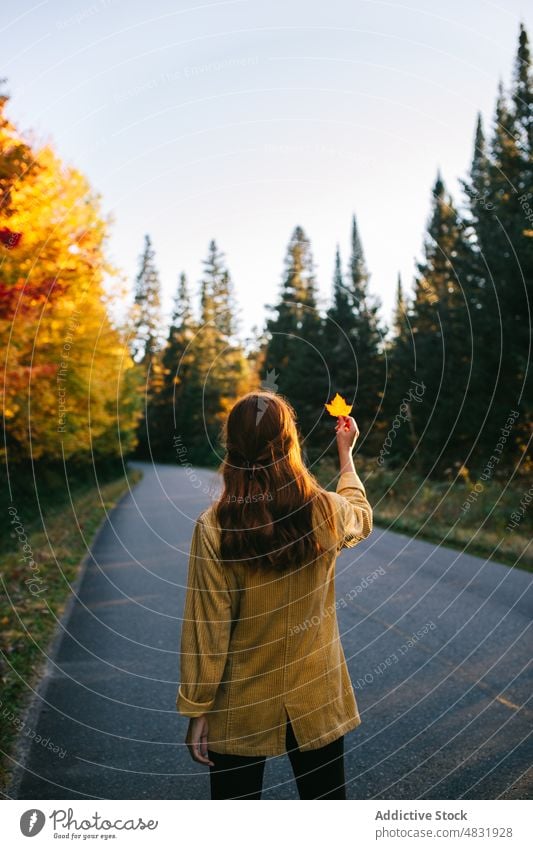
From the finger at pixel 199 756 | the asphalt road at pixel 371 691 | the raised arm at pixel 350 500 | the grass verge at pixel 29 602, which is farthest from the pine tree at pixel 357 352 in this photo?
the finger at pixel 199 756

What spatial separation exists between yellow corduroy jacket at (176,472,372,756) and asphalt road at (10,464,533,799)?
569mm

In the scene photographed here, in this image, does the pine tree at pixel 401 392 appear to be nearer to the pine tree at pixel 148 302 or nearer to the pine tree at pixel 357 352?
the pine tree at pixel 357 352

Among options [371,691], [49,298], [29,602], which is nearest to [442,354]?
[49,298]

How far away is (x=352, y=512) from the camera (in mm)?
2568

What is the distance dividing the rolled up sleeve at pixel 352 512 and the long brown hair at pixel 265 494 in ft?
0.31

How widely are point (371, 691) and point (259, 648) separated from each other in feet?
11.9

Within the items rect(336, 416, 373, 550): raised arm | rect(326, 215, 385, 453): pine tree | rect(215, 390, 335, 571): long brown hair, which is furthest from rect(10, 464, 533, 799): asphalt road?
rect(326, 215, 385, 453): pine tree

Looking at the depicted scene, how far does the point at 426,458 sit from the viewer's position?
27.4 metres

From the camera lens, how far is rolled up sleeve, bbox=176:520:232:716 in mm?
2326

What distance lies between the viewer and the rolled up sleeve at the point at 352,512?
2.53m

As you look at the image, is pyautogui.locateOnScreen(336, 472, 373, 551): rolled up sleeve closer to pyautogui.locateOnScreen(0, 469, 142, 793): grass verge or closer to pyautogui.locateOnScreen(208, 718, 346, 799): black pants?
pyautogui.locateOnScreen(208, 718, 346, 799): black pants

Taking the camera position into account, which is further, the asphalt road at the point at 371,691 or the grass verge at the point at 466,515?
the grass verge at the point at 466,515

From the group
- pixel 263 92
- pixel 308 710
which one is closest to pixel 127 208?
pixel 263 92

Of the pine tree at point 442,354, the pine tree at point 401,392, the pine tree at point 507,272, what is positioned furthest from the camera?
the pine tree at point 401,392
